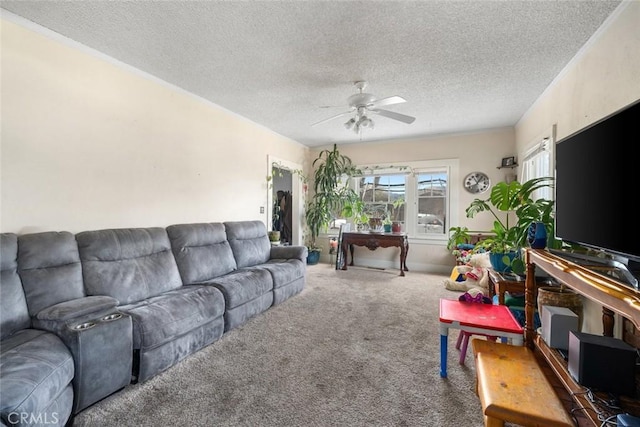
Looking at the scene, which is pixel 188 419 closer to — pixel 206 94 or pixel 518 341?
pixel 518 341

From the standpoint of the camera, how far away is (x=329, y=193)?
5395 millimetres

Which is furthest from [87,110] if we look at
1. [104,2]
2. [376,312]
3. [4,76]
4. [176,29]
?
[376,312]

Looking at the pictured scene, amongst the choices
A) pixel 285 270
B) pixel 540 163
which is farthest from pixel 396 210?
pixel 285 270

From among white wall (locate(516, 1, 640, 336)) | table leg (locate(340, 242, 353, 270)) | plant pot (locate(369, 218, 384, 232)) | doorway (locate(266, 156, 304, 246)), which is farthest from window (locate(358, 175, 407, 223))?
white wall (locate(516, 1, 640, 336))

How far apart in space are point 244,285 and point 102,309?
1178 mm

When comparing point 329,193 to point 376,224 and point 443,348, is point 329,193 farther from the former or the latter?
point 443,348

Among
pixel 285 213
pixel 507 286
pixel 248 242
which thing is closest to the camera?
pixel 507 286

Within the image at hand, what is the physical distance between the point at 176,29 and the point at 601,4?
295cm

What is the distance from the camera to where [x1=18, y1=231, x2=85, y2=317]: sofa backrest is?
1.70 metres

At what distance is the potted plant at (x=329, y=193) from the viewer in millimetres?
5410

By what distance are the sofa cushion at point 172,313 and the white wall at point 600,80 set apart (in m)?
2.59

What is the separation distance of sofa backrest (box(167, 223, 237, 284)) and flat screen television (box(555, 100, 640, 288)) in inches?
117

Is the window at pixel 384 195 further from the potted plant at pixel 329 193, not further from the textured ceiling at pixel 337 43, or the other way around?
the textured ceiling at pixel 337 43

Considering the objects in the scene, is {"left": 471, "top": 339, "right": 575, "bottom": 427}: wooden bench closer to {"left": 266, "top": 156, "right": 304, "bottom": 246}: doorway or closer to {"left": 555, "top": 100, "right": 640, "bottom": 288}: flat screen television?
{"left": 555, "top": 100, "right": 640, "bottom": 288}: flat screen television
